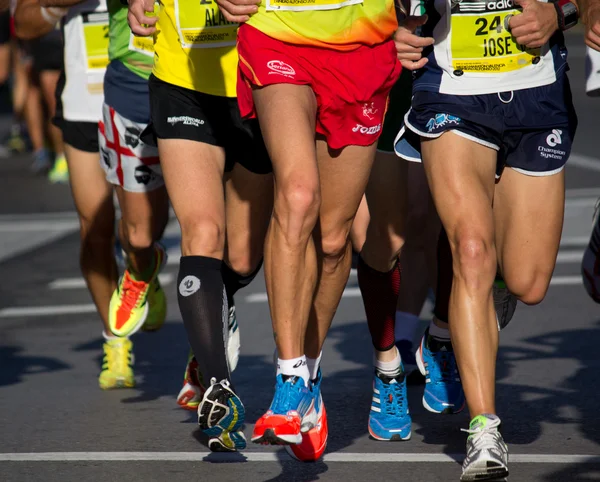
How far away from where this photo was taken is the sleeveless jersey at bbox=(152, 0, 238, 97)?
5316 mm

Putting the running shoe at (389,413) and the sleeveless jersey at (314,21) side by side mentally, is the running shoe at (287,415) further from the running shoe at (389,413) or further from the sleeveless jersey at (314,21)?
the sleeveless jersey at (314,21)

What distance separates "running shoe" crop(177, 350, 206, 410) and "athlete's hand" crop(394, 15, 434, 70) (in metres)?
1.66

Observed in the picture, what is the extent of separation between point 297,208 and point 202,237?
1.92 ft

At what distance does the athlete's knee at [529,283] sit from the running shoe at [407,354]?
1.14 meters

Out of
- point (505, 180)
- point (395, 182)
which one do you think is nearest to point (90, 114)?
point (395, 182)

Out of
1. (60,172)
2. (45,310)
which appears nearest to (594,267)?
(45,310)

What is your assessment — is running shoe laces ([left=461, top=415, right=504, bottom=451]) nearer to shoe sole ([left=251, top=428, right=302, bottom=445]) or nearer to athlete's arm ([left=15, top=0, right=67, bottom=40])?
shoe sole ([left=251, top=428, right=302, bottom=445])

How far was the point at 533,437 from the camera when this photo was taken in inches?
209

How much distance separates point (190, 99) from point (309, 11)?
718 mm

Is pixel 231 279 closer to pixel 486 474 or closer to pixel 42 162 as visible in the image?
pixel 486 474

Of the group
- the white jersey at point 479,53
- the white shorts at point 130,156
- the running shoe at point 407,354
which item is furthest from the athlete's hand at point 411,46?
the running shoe at point 407,354

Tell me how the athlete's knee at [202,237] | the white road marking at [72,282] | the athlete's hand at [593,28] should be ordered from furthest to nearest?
1. the white road marking at [72,282]
2. the athlete's knee at [202,237]
3. the athlete's hand at [593,28]

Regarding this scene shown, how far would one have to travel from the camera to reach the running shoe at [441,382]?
576 cm

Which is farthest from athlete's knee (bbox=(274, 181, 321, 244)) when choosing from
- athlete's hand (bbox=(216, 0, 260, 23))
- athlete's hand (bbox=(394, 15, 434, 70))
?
athlete's hand (bbox=(394, 15, 434, 70))
